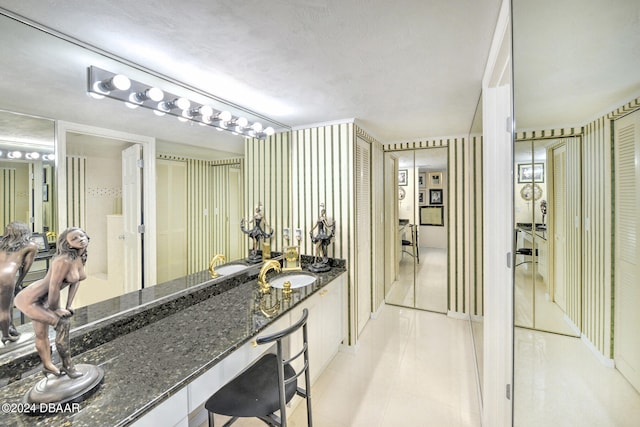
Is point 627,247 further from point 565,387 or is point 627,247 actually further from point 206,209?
point 206,209

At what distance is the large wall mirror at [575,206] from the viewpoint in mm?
433

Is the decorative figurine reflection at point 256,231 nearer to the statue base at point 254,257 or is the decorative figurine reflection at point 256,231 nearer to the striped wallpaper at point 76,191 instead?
the statue base at point 254,257

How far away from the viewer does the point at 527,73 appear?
0.86 metres

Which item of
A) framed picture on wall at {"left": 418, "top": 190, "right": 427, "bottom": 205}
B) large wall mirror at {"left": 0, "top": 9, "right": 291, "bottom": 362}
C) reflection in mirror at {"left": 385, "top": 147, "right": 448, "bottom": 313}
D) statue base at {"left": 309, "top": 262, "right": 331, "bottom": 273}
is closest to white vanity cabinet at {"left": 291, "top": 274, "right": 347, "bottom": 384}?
statue base at {"left": 309, "top": 262, "right": 331, "bottom": 273}

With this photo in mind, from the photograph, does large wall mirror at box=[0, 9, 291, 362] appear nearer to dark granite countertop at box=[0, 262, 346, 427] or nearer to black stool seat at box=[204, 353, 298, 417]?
dark granite countertop at box=[0, 262, 346, 427]

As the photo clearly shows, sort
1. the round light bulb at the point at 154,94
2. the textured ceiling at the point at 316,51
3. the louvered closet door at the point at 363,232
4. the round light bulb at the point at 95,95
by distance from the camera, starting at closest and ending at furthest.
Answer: the textured ceiling at the point at 316,51 → the round light bulb at the point at 95,95 → the round light bulb at the point at 154,94 → the louvered closet door at the point at 363,232

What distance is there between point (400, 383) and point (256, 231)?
1744mm

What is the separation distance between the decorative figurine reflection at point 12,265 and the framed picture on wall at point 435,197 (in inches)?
141

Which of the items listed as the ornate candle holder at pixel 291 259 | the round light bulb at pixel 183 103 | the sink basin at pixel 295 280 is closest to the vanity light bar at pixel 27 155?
the round light bulb at pixel 183 103

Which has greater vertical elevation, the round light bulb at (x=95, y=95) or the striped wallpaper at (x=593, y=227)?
the round light bulb at (x=95, y=95)

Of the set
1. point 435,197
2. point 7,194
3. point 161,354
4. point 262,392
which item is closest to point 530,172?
point 262,392

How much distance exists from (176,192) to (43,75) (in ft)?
2.39

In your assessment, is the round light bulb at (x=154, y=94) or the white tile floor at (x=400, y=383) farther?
the white tile floor at (x=400, y=383)

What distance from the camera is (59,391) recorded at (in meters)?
0.85
